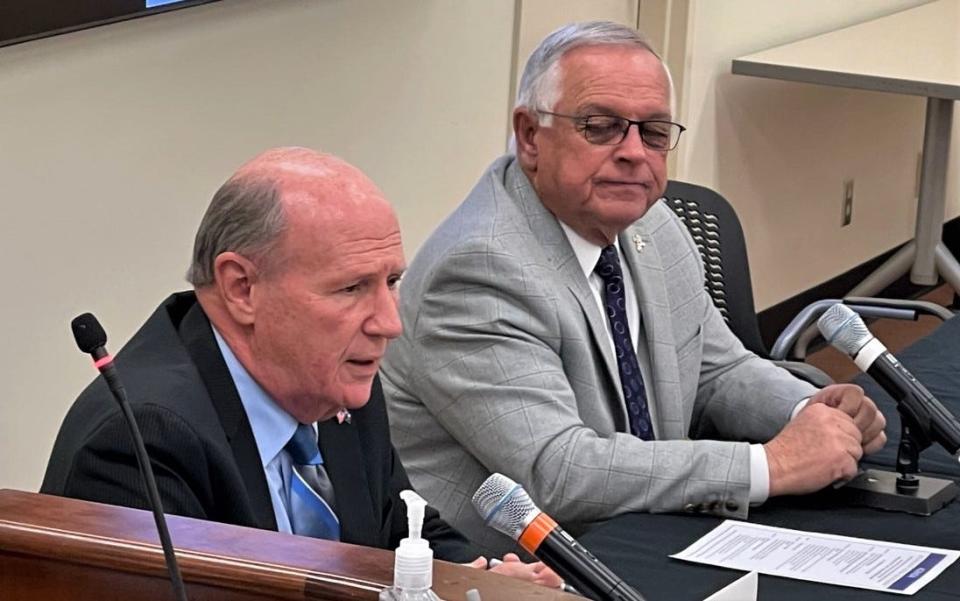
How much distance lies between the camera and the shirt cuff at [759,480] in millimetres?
2387

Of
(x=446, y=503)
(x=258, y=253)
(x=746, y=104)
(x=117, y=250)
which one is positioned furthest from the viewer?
(x=746, y=104)

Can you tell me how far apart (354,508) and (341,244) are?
346 mm

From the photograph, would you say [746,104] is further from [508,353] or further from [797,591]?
[797,591]

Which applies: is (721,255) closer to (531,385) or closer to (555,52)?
(555,52)

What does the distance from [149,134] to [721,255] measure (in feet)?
3.96

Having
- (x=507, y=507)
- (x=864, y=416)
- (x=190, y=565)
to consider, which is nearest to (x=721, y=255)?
(x=864, y=416)

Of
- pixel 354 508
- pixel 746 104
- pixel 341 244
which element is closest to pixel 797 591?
pixel 354 508

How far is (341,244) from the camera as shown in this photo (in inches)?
75.7

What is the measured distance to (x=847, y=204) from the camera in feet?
22.4

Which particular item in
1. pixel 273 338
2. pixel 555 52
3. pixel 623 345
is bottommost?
→ pixel 623 345

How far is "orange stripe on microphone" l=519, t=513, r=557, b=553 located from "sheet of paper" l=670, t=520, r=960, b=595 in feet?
2.06

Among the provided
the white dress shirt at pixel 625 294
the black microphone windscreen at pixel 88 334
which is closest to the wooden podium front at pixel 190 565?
→ the black microphone windscreen at pixel 88 334

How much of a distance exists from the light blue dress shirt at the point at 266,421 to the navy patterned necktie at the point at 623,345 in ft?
2.78

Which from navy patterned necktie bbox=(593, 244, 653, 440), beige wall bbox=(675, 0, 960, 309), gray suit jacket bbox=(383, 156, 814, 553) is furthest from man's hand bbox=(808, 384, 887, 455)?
beige wall bbox=(675, 0, 960, 309)
